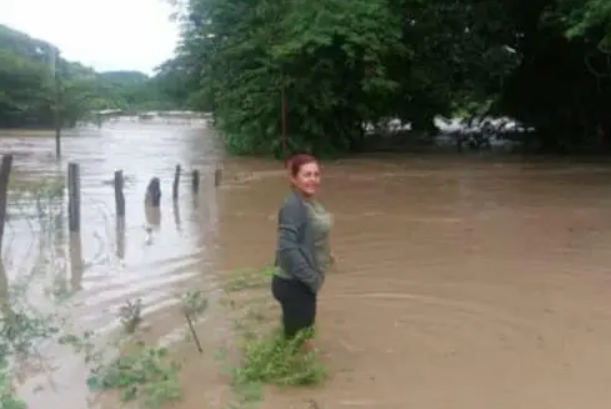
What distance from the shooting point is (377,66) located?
22641 mm

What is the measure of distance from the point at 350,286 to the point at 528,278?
176 cm

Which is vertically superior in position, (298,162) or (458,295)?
(298,162)

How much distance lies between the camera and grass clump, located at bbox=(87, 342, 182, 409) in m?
5.16

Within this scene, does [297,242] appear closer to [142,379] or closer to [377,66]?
[142,379]

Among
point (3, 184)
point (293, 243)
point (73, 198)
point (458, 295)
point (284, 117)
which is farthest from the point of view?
point (284, 117)

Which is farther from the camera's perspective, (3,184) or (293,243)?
(3,184)

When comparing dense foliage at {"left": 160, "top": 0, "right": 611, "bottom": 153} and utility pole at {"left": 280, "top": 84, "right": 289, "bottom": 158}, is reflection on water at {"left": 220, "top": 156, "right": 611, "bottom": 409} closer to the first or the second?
dense foliage at {"left": 160, "top": 0, "right": 611, "bottom": 153}

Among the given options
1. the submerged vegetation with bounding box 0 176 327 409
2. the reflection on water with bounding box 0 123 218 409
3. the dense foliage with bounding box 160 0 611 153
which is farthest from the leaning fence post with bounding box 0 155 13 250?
the dense foliage with bounding box 160 0 611 153

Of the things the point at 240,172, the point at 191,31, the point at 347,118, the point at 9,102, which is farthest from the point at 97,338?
the point at 9,102

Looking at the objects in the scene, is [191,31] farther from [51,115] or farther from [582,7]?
[51,115]

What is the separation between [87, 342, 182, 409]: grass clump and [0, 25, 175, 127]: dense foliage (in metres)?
41.5

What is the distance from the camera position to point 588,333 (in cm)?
659

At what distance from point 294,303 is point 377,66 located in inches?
698

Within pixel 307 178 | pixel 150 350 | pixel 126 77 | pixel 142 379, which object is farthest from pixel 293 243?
pixel 126 77
